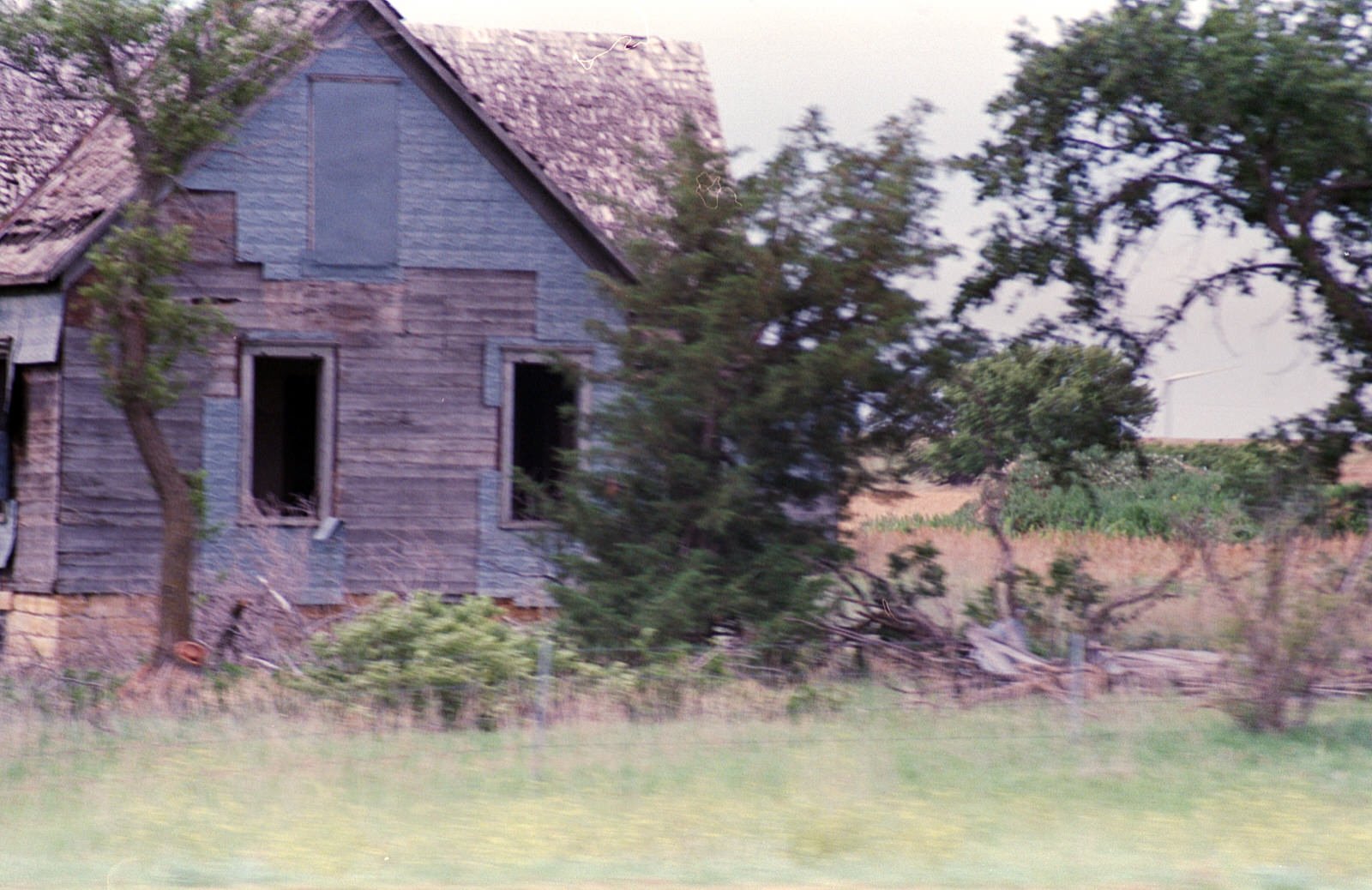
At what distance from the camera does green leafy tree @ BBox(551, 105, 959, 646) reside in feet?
46.9

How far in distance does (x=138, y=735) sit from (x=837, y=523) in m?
7.00

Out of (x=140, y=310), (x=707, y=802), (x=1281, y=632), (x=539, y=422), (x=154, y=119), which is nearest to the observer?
(x=707, y=802)

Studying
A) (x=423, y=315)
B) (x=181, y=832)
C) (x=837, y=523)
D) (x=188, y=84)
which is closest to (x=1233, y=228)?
(x=837, y=523)

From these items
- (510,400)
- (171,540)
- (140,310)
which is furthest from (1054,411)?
(140,310)

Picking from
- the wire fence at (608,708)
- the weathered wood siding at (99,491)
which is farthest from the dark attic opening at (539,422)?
the wire fence at (608,708)

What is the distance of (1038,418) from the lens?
57.6ft

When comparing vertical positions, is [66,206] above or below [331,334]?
above

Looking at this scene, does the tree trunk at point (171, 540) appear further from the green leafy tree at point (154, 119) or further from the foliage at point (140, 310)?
the foliage at point (140, 310)

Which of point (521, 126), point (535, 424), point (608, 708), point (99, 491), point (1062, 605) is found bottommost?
point (608, 708)

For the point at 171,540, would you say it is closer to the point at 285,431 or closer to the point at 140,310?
the point at 140,310

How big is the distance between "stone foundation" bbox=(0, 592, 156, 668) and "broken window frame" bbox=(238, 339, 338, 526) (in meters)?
1.61

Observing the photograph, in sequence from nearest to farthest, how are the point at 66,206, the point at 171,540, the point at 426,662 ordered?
the point at 426,662
the point at 171,540
the point at 66,206

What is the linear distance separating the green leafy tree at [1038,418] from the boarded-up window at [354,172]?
6973 mm

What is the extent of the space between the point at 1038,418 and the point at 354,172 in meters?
8.45
